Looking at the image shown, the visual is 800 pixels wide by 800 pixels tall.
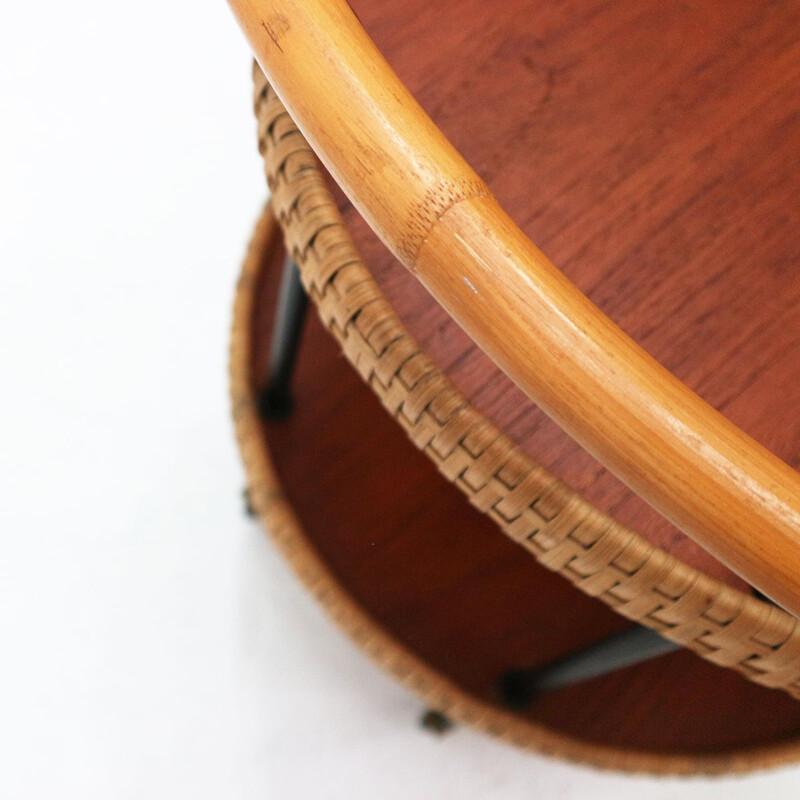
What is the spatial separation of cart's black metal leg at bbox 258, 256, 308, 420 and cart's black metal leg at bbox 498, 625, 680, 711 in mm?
212

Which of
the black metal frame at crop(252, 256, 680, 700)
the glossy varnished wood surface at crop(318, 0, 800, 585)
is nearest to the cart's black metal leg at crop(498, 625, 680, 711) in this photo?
the black metal frame at crop(252, 256, 680, 700)

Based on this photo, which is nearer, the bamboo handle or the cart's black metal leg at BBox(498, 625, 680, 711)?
the bamboo handle

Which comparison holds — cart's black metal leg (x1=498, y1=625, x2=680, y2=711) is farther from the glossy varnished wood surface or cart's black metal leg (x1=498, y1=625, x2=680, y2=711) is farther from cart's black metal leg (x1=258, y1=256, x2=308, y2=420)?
cart's black metal leg (x1=258, y1=256, x2=308, y2=420)

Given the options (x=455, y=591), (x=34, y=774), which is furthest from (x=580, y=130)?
(x=34, y=774)

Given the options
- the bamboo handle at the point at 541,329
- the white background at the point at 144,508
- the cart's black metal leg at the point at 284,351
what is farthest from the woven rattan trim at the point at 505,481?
the white background at the point at 144,508

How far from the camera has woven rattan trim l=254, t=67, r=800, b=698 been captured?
283 mm

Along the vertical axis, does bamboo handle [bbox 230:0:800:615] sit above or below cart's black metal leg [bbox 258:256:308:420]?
below

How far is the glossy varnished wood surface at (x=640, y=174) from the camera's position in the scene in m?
0.35

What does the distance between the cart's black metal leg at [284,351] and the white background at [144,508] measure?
0.62 ft

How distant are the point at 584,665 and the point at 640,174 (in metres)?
0.27

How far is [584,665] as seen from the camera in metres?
0.50

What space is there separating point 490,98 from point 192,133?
51 centimetres

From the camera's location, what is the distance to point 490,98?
0.37 m

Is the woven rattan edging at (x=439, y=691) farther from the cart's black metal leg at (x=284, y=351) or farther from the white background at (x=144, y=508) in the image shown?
the white background at (x=144, y=508)
